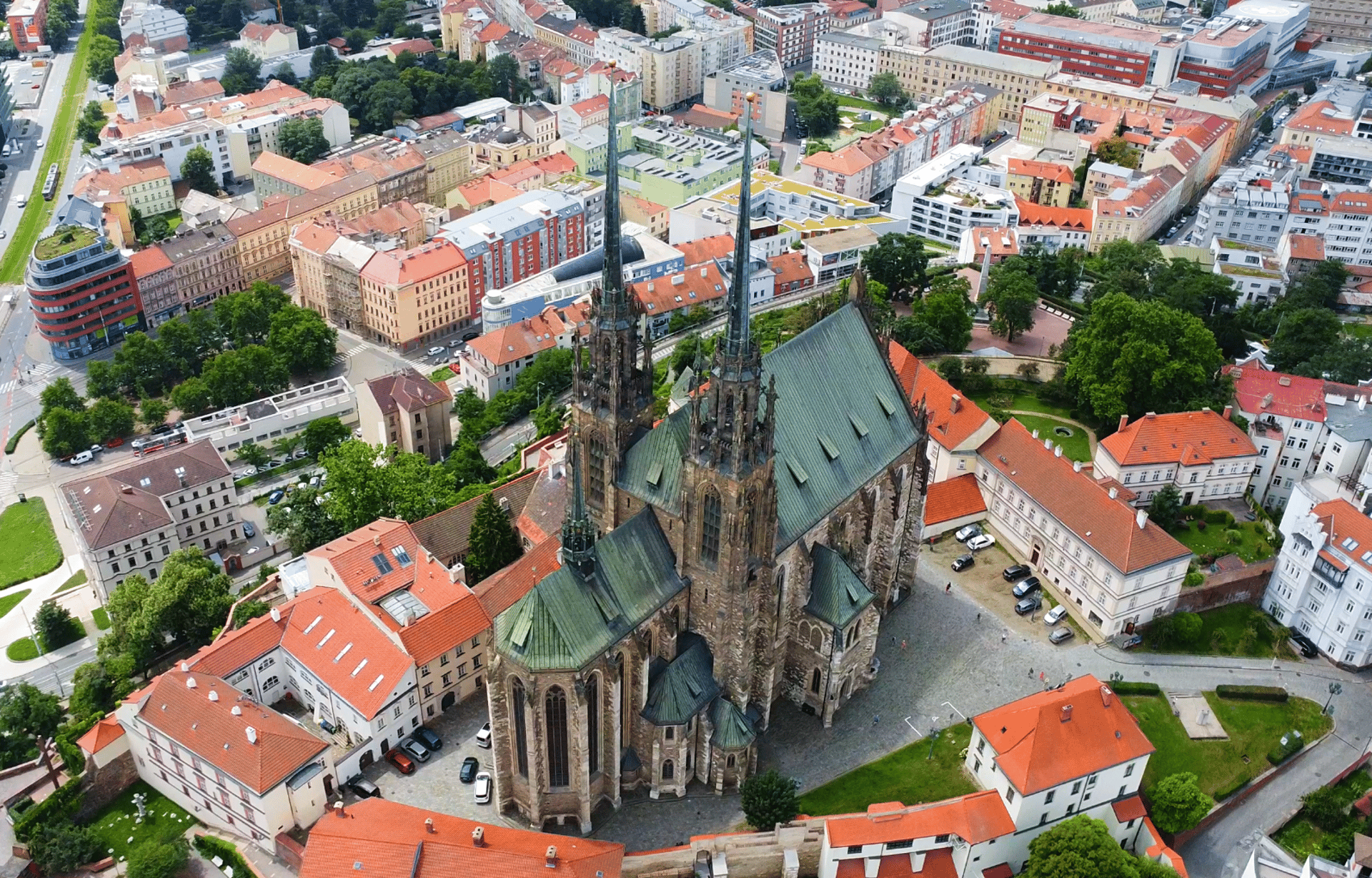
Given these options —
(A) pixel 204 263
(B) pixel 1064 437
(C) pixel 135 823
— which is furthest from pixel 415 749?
(A) pixel 204 263

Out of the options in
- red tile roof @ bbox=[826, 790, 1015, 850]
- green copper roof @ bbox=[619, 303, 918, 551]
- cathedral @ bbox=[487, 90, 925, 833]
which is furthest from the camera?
green copper roof @ bbox=[619, 303, 918, 551]

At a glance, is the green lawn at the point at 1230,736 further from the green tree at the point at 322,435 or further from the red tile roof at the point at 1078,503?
the green tree at the point at 322,435

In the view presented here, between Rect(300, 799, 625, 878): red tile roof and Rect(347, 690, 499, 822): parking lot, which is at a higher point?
Rect(300, 799, 625, 878): red tile roof

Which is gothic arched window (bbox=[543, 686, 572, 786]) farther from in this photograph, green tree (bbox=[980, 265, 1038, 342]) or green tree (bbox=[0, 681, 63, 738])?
green tree (bbox=[980, 265, 1038, 342])

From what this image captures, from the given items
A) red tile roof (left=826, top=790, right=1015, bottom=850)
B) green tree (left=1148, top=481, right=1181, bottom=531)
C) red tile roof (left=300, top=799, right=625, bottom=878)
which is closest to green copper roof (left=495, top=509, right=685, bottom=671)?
red tile roof (left=300, top=799, right=625, bottom=878)

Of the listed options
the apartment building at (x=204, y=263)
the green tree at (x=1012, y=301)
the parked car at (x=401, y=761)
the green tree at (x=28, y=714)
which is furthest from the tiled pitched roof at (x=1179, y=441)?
the apartment building at (x=204, y=263)

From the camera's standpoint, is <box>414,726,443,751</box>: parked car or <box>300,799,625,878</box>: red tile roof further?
<box>414,726,443,751</box>: parked car

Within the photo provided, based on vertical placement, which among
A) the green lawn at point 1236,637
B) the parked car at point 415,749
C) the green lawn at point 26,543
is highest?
the green lawn at point 1236,637
